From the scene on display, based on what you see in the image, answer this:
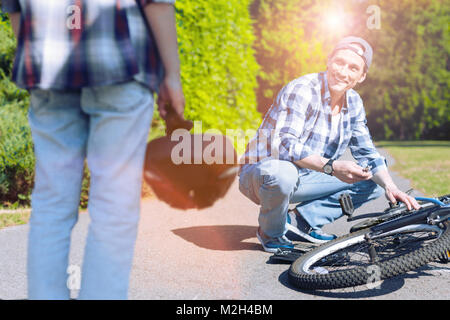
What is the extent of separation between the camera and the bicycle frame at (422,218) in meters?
2.48

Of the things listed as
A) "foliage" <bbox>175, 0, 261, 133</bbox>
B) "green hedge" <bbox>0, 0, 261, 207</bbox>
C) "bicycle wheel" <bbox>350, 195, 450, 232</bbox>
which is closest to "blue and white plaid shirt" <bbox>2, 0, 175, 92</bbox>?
"bicycle wheel" <bbox>350, 195, 450, 232</bbox>

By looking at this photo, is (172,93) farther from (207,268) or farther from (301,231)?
(301,231)

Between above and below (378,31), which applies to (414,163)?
below

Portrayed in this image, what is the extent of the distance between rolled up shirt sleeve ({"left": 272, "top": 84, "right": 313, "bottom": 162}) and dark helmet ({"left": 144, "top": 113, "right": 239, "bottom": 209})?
1.04m

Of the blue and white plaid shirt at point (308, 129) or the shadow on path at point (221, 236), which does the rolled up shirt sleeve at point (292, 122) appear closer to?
the blue and white plaid shirt at point (308, 129)

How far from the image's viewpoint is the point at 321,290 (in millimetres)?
2490

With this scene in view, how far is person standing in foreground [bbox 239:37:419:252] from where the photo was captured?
2.98 m

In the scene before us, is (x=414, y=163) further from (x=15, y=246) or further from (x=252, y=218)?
(x=15, y=246)

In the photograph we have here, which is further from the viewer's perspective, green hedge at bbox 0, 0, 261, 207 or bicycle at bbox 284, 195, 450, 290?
green hedge at bbox 0, 0, 261, 207

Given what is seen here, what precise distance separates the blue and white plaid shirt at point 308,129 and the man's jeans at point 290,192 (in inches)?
3.8

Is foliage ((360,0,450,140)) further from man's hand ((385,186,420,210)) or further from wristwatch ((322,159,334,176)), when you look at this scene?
wristwatch ((322,159,334,176))
